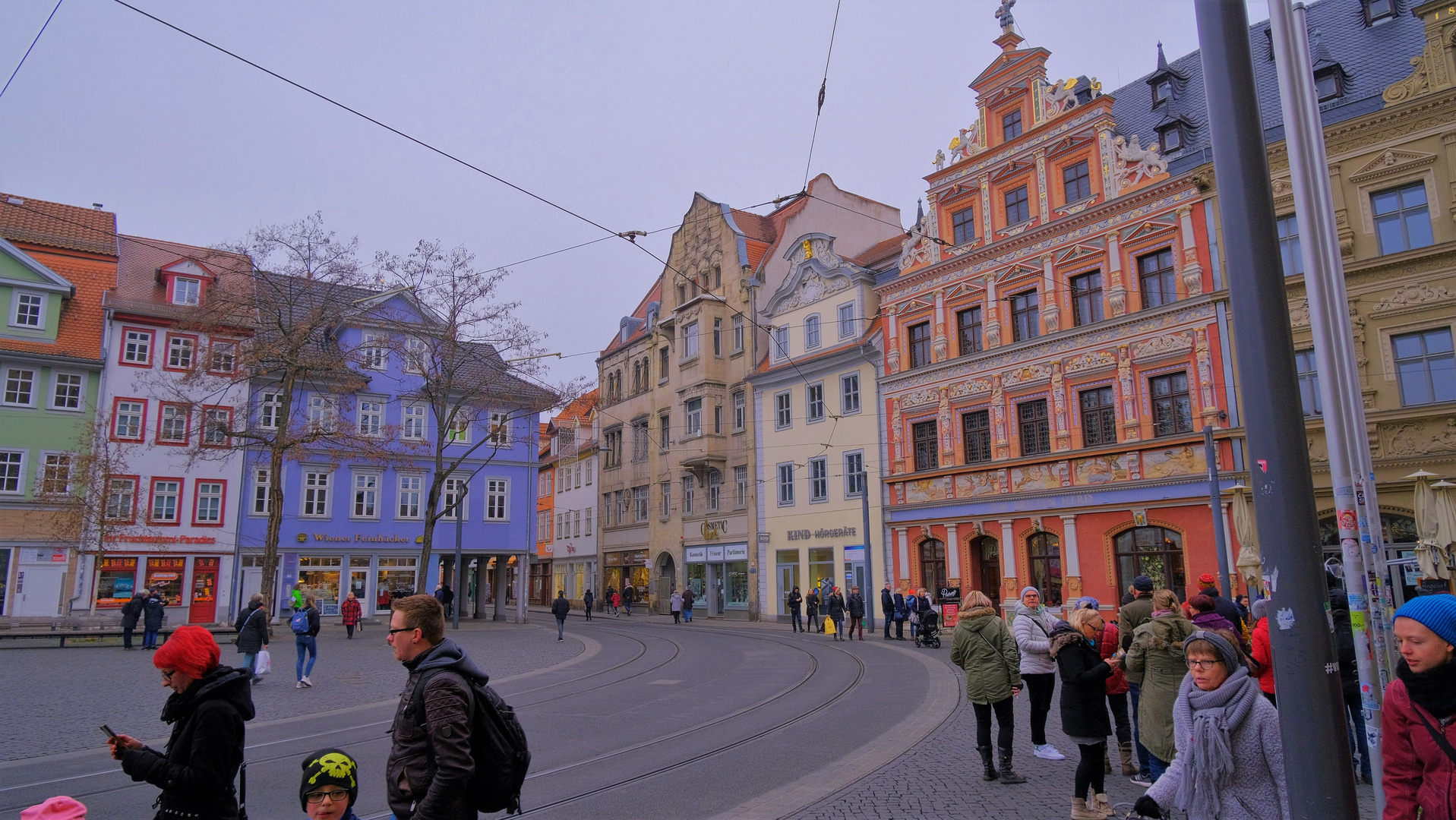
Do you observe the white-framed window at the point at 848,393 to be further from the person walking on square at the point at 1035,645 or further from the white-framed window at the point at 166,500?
the person walking on square at the point at 1035,645

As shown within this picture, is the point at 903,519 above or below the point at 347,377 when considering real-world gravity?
below

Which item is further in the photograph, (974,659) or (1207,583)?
(1207,583)

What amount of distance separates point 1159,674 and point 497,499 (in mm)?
38374

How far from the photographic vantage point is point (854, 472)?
3603 cm

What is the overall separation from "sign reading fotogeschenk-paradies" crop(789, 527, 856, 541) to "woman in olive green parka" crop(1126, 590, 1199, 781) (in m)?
28.4

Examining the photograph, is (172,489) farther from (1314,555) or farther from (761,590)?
(1314,555)

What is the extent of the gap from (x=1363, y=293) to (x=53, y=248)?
44518 mm

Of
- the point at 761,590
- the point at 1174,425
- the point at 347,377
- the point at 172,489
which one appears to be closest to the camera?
the point at 1174,425

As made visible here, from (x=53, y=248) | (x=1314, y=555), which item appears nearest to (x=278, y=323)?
(x=53, y=248)

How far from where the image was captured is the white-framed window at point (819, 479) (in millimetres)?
37250

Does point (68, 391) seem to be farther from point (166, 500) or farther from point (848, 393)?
point (848, 393)

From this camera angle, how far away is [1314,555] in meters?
3.54

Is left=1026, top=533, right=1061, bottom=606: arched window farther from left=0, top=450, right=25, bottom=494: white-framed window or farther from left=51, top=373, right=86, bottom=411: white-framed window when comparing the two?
left=0, top=450, right=25, bottom=494: white-framed window

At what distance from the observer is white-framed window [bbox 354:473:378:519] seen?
3959 centimetres
